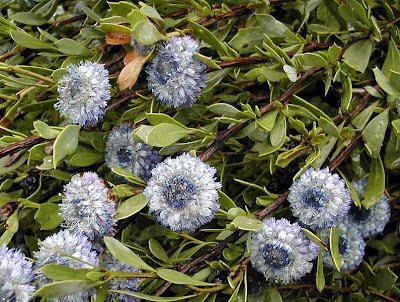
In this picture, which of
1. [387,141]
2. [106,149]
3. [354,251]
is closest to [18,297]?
[106,149]

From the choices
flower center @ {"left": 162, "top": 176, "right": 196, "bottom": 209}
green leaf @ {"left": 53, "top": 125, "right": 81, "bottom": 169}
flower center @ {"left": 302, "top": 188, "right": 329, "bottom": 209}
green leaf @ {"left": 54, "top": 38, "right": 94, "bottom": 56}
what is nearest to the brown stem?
green leaf @ {"left": 53, "top": 125, "right": 81, "bottom": 169}

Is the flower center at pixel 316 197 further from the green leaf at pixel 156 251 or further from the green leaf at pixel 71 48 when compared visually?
the green leaf at pixel 71 48

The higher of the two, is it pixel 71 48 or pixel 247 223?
pixel 71 48

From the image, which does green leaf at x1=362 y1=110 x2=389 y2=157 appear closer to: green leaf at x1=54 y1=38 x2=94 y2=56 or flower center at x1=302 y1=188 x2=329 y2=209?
flower center at x1=302 y1=188 x2=329 y2=209

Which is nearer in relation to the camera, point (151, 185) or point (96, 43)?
point (151, 185)

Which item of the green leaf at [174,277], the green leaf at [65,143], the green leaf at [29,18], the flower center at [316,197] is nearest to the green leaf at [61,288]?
the green leaf at [174,277]

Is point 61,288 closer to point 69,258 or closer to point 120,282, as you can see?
point 69,258

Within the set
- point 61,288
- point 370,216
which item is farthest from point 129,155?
point 370,216

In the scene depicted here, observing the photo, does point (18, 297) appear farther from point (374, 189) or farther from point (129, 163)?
point (374, 189)
